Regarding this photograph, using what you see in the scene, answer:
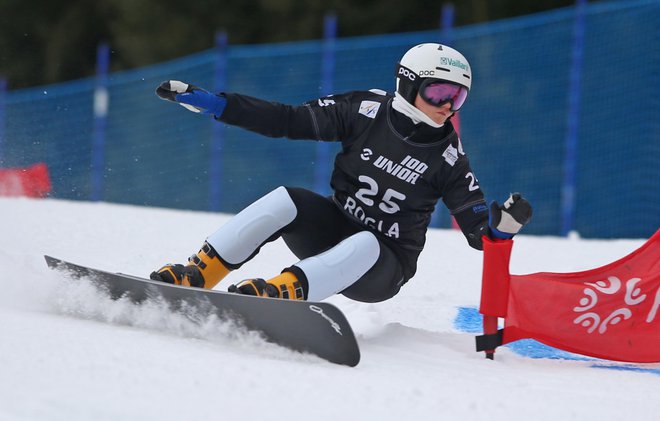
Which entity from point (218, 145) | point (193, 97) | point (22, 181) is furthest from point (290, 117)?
point (22, 181)

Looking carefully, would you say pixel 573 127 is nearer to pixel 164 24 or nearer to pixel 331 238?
pixel 331 238

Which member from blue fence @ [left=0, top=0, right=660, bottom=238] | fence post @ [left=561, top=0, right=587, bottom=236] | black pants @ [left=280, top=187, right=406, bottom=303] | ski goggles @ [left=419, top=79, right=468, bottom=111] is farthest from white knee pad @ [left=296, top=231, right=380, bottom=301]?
fence post @ [left=561, top=0, right=587, bottom=236]

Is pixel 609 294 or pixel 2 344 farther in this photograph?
pixel 609 294

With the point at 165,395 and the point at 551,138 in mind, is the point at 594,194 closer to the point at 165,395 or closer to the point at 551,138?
the point at 551,138

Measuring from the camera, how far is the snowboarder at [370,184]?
13.3ft

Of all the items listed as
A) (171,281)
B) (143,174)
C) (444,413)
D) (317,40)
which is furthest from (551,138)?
(317,40)

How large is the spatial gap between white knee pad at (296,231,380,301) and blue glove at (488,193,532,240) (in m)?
0.48

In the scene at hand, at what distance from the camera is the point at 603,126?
359 inches

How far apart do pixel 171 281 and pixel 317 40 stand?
44.0ft

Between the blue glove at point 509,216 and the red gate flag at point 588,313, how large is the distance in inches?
10.6

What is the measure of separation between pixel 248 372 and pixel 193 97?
57.5 inches

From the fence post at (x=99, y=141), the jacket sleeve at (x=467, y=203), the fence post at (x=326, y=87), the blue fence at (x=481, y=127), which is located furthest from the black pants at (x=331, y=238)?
the fence post at (x=99, y=141)

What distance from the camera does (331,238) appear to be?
4305mm

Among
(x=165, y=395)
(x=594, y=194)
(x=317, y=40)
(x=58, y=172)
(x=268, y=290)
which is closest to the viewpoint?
(x=165, y=395)
